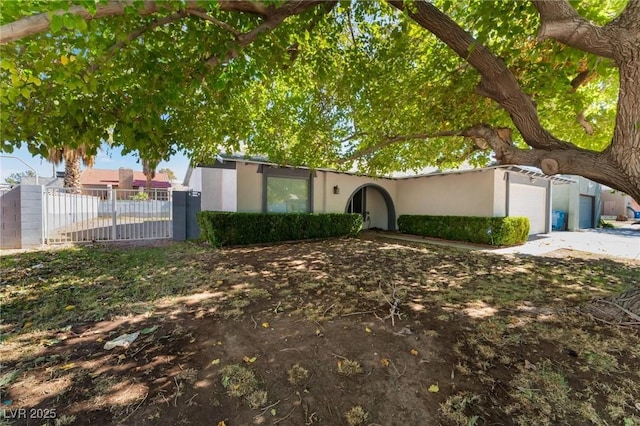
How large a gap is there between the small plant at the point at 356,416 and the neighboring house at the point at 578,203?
63.9 ft

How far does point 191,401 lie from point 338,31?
6729mm

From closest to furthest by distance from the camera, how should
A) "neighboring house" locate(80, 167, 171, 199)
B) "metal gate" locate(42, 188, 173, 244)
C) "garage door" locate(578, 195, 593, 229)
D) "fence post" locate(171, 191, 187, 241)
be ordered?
"metal gate" locate(42, 188, 173, 244)
"fence post" locate(171, 191, 187, 241)
"garage door" locate(578, 195, 593, 229)
"neighboring house" locate(80, 167, 171, 199)

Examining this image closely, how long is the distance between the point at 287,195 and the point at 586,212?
2037cm

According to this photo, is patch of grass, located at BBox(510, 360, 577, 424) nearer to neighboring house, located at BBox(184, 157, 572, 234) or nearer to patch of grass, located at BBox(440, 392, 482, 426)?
patch of grass, located at BBox(440, 392, 482, 426)

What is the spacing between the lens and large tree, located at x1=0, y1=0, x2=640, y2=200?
2842 mm

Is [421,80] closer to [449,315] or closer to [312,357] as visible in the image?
[449,315]

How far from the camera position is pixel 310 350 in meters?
2.77

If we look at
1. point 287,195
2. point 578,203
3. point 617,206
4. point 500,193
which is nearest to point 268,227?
point 287,195

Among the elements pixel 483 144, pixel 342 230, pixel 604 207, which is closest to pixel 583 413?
pixel 483 144

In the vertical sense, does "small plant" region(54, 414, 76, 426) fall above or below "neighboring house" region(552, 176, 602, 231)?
below

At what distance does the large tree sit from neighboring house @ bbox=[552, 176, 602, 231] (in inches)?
451

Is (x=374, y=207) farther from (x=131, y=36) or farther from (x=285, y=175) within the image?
(x=131, y=36)

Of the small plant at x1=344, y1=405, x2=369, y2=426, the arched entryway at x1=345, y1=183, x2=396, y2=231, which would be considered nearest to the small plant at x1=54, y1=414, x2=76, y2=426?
the small plant at x1=344, y1=405, x2=369, y2=426

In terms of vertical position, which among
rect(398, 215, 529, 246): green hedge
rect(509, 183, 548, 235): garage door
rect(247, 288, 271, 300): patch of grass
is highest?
rect(509, 183, 548, 235): garage door
